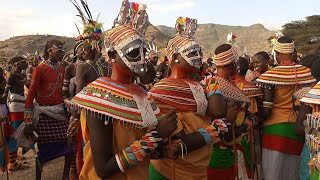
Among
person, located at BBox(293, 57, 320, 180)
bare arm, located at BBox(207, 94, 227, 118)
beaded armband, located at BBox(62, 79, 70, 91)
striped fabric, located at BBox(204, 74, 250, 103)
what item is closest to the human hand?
A: bare arm, located at BBox(207, 94, 227, 118)

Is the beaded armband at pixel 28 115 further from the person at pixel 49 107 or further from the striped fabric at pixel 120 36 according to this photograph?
the striped fabric at pixel 120 36

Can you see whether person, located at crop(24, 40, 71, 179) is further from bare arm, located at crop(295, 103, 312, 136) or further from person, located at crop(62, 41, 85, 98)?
bare arm, located at crop(295, 103, 312, 136)

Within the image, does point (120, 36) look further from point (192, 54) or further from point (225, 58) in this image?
point (225, 58)

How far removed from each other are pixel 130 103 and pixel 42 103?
4.26 meters

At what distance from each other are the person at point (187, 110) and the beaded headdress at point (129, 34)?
71 centimetres

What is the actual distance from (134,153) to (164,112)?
1063 mm

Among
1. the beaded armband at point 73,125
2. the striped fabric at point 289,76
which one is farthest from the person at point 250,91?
the beaded armband at point 73,125

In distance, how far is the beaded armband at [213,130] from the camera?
132 inches

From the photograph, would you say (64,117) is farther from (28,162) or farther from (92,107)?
(92,107)

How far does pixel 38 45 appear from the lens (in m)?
50.6

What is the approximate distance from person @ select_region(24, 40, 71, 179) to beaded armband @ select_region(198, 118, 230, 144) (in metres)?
3.76

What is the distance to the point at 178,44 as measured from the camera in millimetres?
3740

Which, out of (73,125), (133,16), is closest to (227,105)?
(133,16)

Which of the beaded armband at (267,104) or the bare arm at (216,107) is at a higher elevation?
the bare arm at (216,107)
